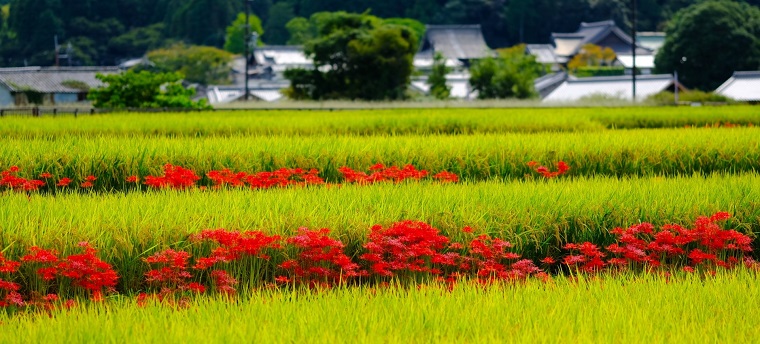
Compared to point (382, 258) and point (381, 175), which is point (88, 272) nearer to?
point (382, 258)

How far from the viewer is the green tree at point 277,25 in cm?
7594

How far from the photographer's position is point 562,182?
31.0 feet

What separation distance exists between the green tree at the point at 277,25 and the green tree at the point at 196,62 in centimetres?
1941

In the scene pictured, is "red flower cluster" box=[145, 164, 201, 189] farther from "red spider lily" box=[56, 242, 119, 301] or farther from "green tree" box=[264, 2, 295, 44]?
"green tree" box=[264, 2, 295, 44]

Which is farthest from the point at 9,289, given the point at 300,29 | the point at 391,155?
the point at 300,29

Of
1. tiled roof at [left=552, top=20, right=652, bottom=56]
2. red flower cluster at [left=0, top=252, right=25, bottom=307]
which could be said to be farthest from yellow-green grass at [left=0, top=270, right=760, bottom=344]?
tiled roof at [left=552, top=20, right=652, bottom=56]

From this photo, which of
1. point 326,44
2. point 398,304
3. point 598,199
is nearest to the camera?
point 398,304

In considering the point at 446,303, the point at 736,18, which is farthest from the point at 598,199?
the point at 736,18

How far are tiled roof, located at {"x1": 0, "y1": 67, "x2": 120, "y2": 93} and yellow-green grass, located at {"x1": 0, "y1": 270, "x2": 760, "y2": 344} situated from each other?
39.6 meters

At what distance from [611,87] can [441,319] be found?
4156 centimetres

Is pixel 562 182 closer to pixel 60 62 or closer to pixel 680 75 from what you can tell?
pixel 680 75

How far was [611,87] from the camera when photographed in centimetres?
4512

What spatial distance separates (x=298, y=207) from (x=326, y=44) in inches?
1230

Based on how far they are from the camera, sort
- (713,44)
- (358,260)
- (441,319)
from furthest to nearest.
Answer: (713,44)
(358,260)
(441,319)
